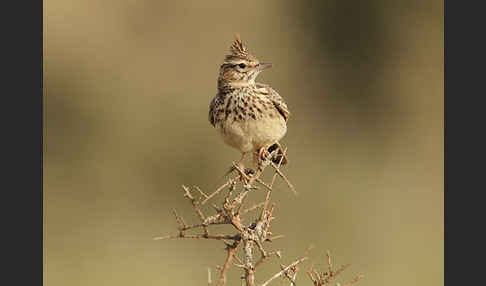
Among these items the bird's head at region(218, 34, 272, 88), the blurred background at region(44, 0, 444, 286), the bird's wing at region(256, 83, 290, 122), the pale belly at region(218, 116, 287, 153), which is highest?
the blurred background at region(44, 0, 444, 286)

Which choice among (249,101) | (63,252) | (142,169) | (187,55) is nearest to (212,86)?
(187,55)

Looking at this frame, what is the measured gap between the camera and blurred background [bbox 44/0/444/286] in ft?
22.7

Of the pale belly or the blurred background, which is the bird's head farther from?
the blurred background

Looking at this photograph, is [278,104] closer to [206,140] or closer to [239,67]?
[239,67]

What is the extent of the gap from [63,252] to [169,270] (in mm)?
1045

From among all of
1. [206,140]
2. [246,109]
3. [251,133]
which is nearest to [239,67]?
[246,109]

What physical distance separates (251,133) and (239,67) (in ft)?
1.29

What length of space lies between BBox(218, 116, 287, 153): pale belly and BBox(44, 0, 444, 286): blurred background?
2388mm

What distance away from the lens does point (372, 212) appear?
7.34 m

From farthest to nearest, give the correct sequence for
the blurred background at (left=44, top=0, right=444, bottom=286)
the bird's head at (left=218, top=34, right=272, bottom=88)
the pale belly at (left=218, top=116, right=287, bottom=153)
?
1. the blurred background at (left=44, top=0, right=444, bottom=286)
2. the bird's head at (left=218, top=34, right=272, bottom=88)
3. the pale belly at (left=218, top=116, right=287, bottom=153)

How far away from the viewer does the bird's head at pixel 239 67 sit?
4355 millimetres

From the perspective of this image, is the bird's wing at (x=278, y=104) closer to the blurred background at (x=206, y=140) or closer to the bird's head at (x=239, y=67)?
the bird's head at (x=239, y=67)

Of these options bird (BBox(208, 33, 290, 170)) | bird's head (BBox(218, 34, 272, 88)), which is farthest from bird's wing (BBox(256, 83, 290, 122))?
bird's head (BBox(218, 34, 272, 88))

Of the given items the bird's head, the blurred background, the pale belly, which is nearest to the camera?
the pale belly
